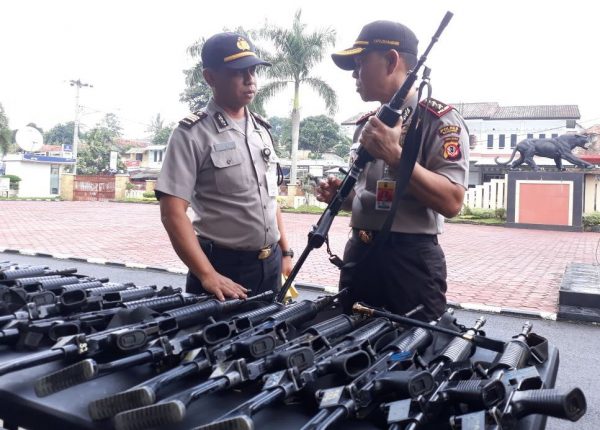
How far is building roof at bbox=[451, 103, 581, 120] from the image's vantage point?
4434 centimetres

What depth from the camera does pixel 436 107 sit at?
2012 mm

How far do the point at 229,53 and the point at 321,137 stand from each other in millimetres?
50049

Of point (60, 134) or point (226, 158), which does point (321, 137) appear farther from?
point (226, 158)

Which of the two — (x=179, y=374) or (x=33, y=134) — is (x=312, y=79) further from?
(x=179, y=374)

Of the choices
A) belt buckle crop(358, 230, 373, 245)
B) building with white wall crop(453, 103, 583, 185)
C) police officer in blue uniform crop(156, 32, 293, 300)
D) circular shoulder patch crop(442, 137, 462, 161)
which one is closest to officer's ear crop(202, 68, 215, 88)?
police officer in blue uniform crop(156, 32, 293, 300)

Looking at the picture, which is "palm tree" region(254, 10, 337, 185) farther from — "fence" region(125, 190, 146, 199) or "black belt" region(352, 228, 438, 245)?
"black belt" region(352, 228, 438, 245)

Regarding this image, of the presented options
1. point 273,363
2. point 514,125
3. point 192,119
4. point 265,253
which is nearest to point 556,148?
point 265,253

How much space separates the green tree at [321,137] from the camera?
51.9 metres

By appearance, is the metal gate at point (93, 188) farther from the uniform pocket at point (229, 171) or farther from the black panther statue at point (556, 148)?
the uniform pocket at point (229, 171)

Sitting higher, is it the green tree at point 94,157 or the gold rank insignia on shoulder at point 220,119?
the green tree at point 94,157

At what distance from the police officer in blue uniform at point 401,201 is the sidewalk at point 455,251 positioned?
412cm

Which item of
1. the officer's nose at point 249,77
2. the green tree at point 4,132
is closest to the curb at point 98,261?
the officer's nose at point 249,77

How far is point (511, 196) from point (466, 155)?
1917 cm

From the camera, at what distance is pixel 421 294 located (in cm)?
210
